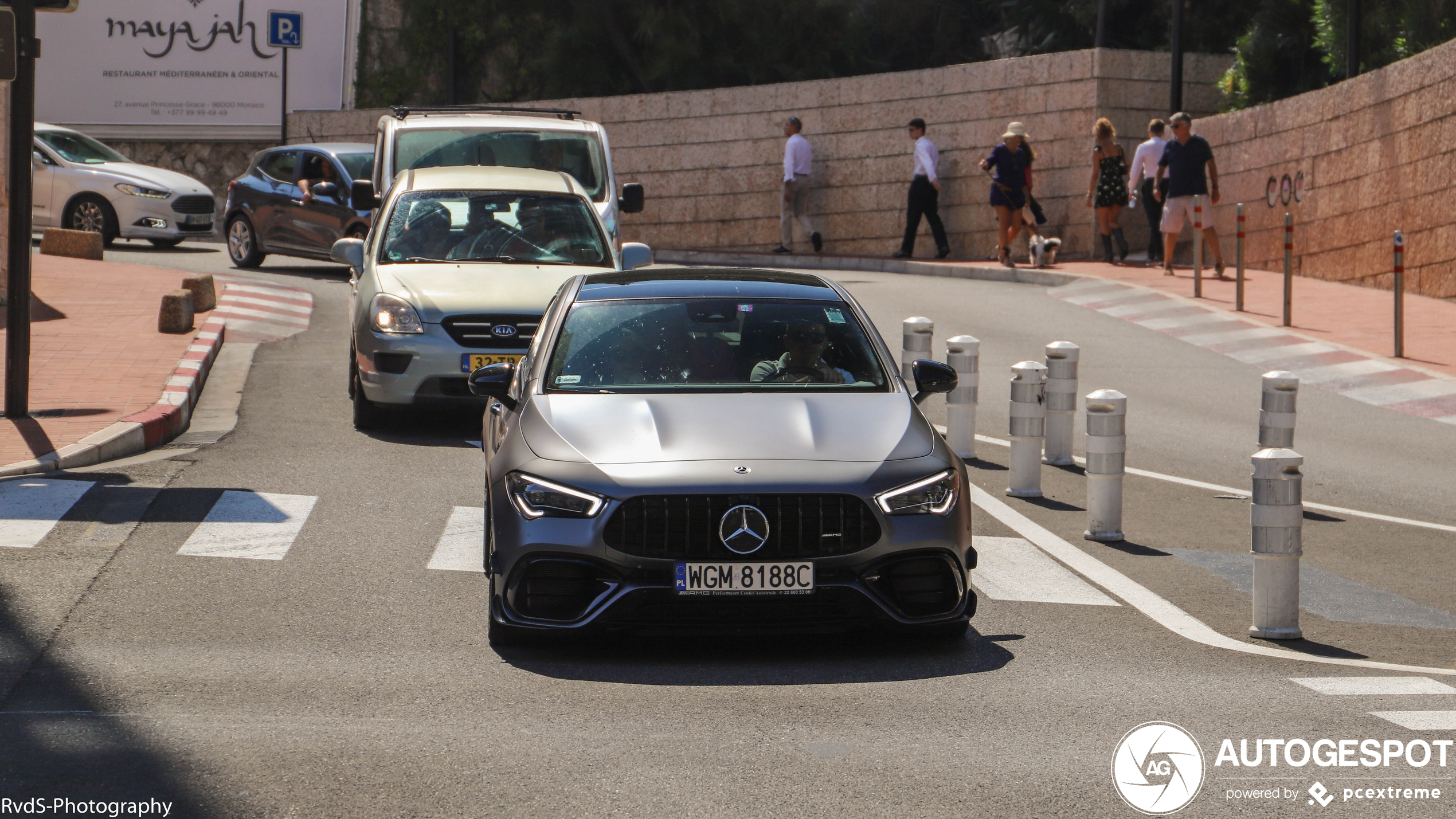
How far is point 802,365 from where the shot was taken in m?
7.49

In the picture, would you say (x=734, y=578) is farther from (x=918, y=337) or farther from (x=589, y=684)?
(x=918, y=337)

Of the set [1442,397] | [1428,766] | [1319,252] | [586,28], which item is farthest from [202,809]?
[586,28]

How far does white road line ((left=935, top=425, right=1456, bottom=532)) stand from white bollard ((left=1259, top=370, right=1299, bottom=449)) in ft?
1.58

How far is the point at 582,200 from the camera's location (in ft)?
45.5

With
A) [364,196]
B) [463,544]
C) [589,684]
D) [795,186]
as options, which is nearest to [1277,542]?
[589,684]

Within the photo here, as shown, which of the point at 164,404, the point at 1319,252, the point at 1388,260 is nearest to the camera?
the point at 164,404

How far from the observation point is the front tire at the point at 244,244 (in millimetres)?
24250

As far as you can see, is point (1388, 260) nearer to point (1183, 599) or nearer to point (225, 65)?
point (1183, 599)

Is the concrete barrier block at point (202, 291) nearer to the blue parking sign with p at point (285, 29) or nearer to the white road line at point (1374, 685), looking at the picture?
the white road line at point (1374, 685)

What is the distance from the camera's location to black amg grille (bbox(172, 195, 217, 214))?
26.8 m

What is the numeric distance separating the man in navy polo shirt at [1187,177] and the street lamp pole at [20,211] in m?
13.6

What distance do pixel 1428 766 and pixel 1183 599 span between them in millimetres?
2714

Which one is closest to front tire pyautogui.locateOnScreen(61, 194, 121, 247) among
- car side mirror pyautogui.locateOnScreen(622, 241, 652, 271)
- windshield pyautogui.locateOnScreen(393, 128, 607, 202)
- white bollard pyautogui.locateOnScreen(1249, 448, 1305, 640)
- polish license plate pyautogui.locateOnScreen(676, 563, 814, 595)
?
windshield pyautogui.locateOnScreen(393, 128, 607, 202)

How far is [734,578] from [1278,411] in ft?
15.9
